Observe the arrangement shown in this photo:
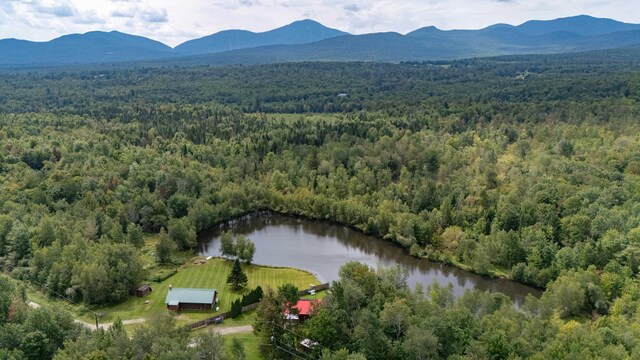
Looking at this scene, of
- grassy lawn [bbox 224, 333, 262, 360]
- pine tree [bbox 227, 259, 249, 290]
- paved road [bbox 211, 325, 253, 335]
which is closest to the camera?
grassy lawn [bbox 224, 333, 262, 360]

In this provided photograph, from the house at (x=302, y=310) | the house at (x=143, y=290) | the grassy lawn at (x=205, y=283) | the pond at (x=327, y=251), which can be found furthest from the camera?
the pond at (x=327, y=251)

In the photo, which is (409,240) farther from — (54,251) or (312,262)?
(54,251)

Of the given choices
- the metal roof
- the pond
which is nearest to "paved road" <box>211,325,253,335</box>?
the metal roof

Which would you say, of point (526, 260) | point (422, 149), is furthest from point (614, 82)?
point (526, 260)

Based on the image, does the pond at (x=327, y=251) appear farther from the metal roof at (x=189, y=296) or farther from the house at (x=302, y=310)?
the metal roof at (x=189, y=296)

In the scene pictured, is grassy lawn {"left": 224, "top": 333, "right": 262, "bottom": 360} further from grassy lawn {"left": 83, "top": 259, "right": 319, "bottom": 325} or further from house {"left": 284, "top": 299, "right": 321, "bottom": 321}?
grassy lawn {"left": 83, "top": 259, "right": 319, "bottom": 325}

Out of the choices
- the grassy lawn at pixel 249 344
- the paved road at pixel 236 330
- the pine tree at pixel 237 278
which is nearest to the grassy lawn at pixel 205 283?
the pine tree at pixel 237 278
